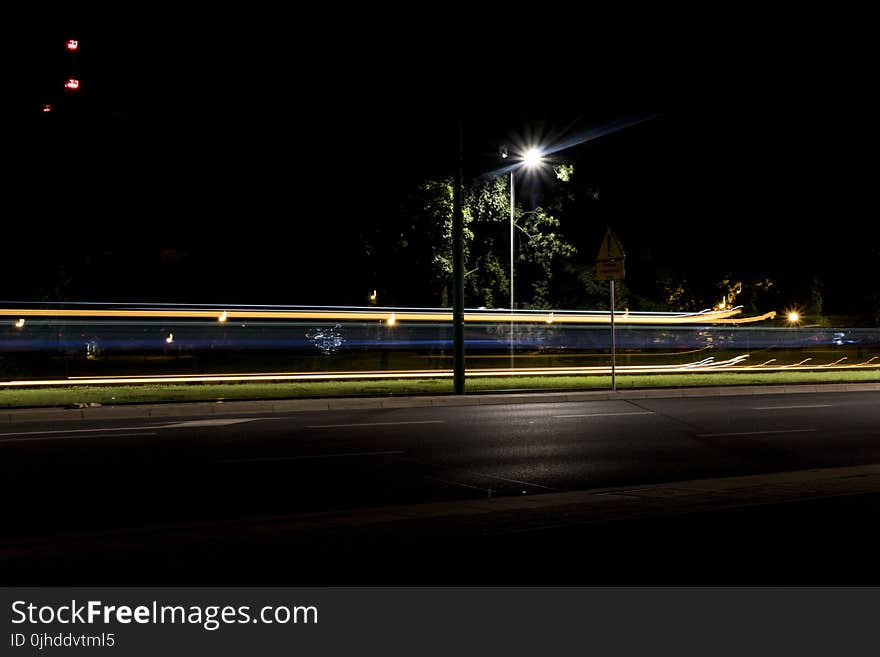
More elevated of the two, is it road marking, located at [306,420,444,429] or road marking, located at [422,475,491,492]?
road marking, located at [306,420,444,429]

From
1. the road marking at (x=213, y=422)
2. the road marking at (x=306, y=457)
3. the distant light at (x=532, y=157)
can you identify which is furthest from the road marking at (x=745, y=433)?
the distant light at (x=532, y=157)

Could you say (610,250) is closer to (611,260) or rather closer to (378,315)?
(611,260)

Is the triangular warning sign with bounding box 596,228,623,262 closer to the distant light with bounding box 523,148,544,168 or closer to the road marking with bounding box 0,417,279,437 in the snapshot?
the distant light with bounding box 523,148,544,168

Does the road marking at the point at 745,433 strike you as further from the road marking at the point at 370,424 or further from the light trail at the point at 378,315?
the light trail at the point at 378,315

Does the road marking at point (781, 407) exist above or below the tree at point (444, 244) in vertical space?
below

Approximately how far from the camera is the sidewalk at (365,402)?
17328 mm

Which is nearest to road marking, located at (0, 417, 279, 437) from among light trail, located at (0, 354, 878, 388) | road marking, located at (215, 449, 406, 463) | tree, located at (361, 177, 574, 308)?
road marking, located at (215, 449, 406, 463)

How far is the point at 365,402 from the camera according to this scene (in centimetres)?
1958

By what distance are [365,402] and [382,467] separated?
7.96 m

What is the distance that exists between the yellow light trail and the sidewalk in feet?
24.6

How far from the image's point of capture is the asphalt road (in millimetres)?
6914

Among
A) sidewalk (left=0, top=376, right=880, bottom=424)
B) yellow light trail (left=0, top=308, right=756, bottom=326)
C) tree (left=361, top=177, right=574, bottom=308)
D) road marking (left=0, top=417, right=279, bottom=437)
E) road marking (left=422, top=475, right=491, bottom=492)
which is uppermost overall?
tree (left=361, top=177, right=574, bottom=308)

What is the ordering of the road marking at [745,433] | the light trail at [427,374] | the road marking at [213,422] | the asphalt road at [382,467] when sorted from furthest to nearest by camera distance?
the light trail at [427,374], the road marking at [213,422], the road marking at [745,433], the asphalt road at [382,467]

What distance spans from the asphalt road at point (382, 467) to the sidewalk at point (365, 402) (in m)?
0.55
